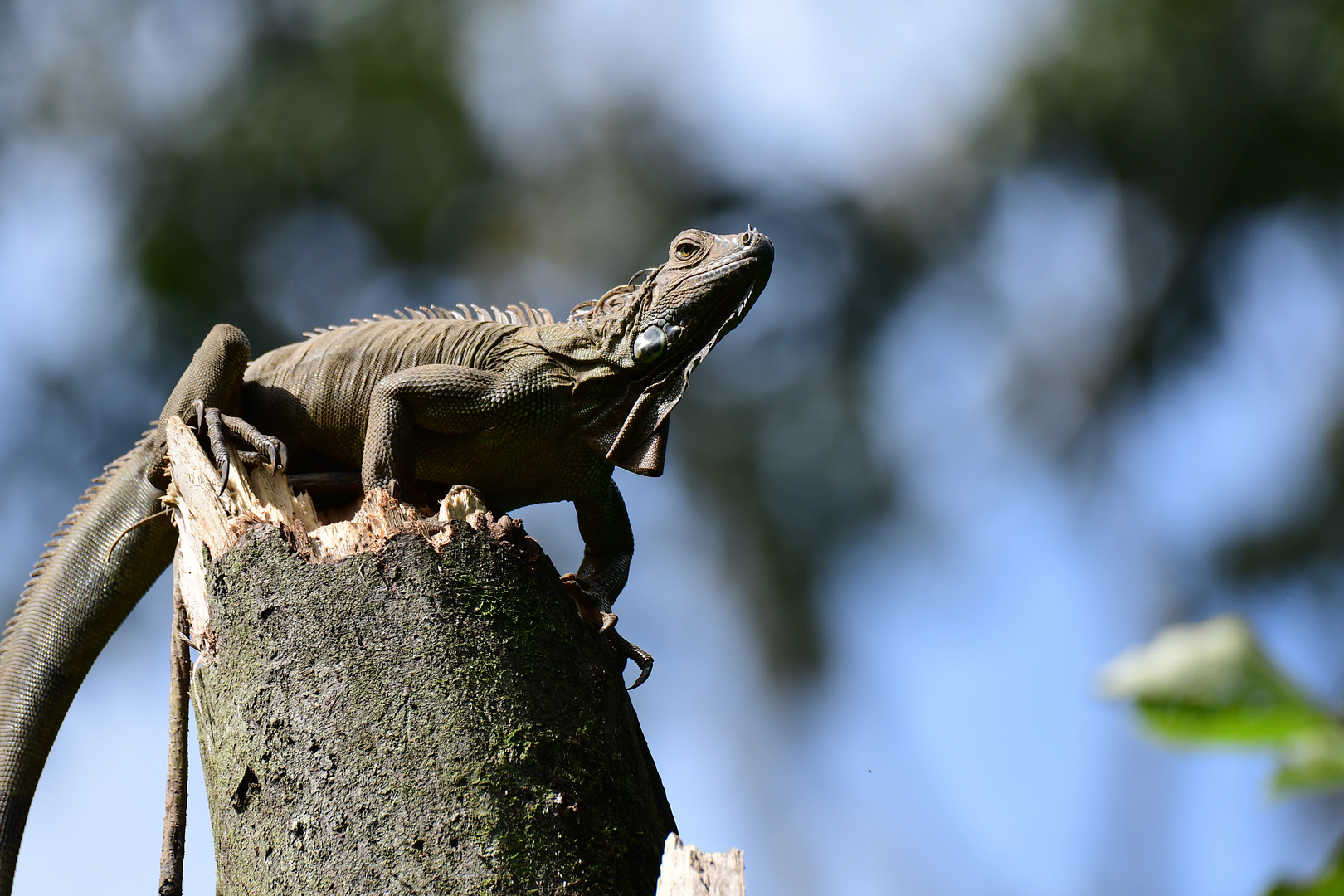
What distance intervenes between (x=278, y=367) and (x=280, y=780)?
2299mm

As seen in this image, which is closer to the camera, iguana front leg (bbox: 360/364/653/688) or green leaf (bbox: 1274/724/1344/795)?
green leaf (bbox: 1274/724/1344/795)

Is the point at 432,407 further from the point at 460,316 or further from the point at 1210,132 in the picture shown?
the point at 1210,132

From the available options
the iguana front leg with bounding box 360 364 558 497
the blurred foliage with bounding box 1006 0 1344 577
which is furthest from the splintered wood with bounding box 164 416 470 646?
the blurred foliage with bounding box 1006 0 1344 577

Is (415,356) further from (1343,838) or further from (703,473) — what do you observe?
(703,473)

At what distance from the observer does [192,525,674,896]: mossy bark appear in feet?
10.6

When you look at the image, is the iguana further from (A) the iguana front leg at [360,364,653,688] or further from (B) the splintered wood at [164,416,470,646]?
(B) the splintered wood at [164,416,470,646]

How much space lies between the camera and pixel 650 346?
4836 mm

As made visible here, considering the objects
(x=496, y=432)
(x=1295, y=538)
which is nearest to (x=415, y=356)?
(x=496, y=432)

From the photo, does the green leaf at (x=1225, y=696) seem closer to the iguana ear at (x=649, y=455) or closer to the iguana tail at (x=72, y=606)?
the iguana ear at (x=649, y=455)

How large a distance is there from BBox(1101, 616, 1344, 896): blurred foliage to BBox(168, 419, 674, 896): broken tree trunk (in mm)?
2826

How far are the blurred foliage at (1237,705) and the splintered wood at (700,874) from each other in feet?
8.01

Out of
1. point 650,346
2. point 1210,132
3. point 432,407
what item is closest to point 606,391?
point 650,346

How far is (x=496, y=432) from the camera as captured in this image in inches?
189

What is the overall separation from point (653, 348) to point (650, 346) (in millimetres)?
12
